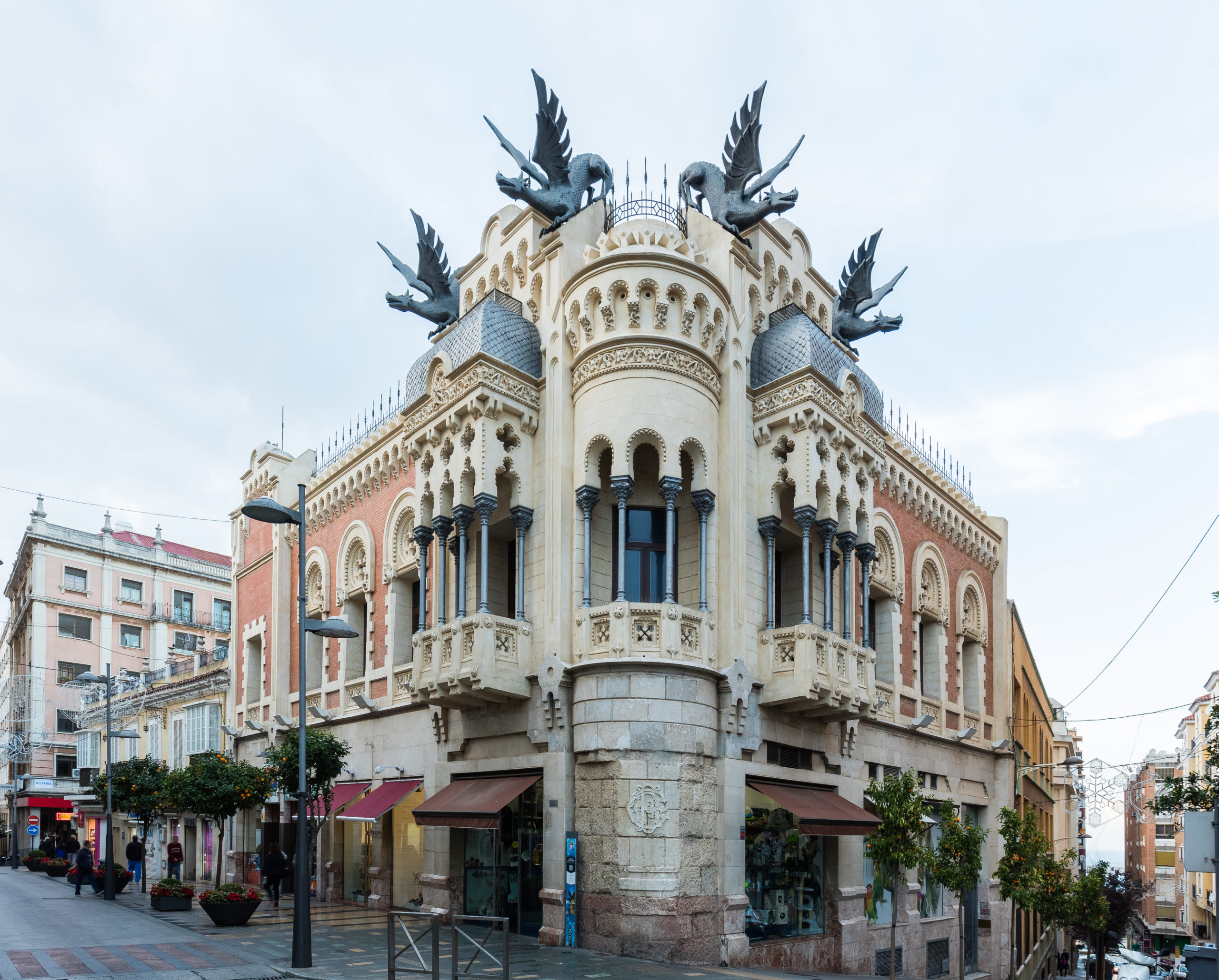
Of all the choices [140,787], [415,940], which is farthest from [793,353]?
[140,787]

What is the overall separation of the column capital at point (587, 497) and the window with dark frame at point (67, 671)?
→ 52.6 m

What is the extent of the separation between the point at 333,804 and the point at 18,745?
44425 mm

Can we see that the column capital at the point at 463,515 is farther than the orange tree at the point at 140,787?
No

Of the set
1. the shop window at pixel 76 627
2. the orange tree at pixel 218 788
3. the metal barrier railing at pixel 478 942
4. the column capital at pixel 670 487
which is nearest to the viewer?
the metal barrier railing at pixel 478 942

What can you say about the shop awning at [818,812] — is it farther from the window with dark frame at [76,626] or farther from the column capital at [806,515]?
the window with dark frame at [76,626]

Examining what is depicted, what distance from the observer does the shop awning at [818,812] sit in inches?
808

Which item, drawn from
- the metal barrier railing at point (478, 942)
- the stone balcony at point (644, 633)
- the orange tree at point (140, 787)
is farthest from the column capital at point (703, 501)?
the orange tree at point (140, 787)

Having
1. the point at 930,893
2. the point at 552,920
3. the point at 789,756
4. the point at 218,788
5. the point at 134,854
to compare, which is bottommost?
the point at 134,854

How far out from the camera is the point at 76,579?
212 feet

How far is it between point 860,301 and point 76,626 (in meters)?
54.4

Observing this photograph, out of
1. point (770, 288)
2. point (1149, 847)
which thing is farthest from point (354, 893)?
point (1149, 847)

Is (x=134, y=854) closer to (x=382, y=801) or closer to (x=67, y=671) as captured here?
(x=382, y=801)

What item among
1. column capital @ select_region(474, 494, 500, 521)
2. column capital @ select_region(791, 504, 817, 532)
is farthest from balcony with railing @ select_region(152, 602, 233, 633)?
column capital @ select_region(791, 504, 817, 532)

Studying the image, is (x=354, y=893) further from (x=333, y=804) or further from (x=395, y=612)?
(x=395, y=612)
